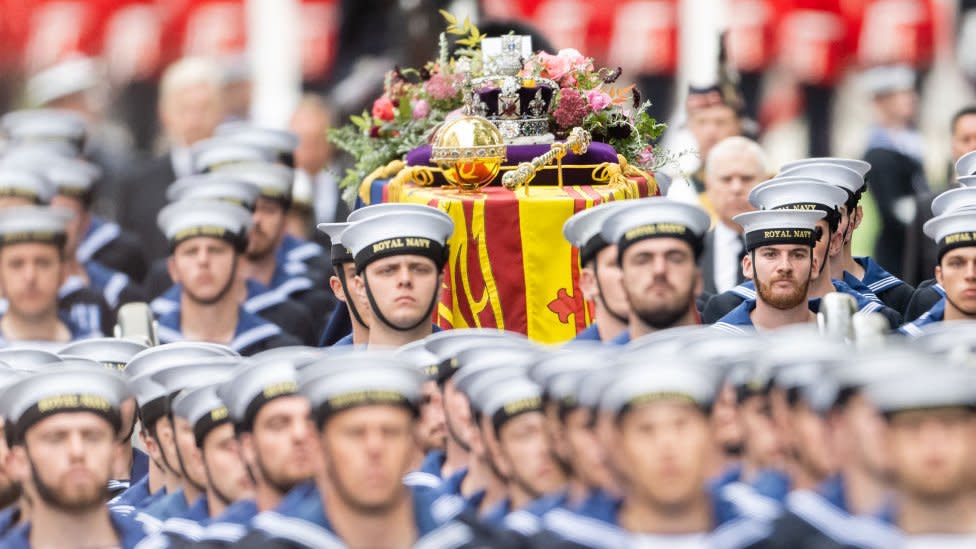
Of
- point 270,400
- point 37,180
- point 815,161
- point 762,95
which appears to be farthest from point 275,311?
point 762,95

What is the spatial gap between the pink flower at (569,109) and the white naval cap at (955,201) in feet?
5.95

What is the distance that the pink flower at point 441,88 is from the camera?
1328 cm

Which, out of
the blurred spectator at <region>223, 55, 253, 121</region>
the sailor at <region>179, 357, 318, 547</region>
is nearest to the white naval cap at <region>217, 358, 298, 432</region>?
the sailor at <region>179, 357, 318, 547</region>

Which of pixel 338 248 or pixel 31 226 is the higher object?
pixel 31 226

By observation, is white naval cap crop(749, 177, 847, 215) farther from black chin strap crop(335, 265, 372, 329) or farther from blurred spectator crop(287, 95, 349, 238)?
blurred spectator crop(287, 95, 349, 238)

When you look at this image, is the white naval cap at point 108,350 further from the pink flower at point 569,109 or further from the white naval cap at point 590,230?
the pink flower at point 569,109

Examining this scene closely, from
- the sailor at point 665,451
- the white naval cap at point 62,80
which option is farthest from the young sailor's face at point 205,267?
the white naval cap at point 62,80

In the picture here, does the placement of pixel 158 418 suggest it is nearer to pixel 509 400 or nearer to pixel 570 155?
pixel 509 400

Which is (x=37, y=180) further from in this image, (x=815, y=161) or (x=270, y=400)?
(x=270, y=400)

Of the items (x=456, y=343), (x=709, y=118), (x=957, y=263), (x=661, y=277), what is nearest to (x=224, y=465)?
(x=456, y=343)

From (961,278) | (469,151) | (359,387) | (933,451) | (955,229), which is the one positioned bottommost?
(933,451)

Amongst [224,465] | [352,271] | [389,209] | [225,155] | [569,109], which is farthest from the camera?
[225,155]

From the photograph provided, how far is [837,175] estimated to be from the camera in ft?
41.0

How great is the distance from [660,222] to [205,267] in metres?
3.84
